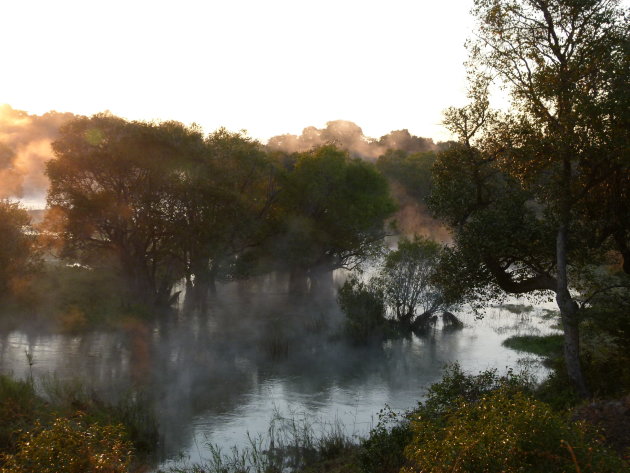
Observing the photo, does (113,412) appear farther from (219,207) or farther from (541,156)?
(219,207)

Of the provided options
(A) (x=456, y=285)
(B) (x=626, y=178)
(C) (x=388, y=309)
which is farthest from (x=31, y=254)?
(B) (x=626, y=178)

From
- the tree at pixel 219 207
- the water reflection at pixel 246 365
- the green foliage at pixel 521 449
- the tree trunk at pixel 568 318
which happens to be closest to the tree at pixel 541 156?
the tree trunk at pixel 568 318

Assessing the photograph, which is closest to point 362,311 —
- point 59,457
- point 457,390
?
point 457,390

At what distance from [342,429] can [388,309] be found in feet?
75.8

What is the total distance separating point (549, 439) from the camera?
9359mm

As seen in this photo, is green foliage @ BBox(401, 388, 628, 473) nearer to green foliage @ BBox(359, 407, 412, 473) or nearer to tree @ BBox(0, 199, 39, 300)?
green foliage @ BBox(359, 407, 412, 473)

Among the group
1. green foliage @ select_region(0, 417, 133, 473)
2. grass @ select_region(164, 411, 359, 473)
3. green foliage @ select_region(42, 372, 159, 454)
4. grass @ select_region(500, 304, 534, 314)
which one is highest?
green foliage @ select_region(0, 417, 133, 473)

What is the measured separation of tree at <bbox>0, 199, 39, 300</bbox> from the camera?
37.2 m

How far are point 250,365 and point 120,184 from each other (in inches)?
600

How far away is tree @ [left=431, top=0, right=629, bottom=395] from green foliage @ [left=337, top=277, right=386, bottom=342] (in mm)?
14145

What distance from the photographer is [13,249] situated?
123ft

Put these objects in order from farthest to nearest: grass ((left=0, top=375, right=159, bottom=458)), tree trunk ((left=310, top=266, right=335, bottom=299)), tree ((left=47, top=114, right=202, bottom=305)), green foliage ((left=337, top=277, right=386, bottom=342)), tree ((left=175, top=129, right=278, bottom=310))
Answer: tree trunk ((left=310, top=266, right=335, bottom=299)), tree ((left=175, top=129, right=278, bottom=310)), tree ((left=47, top=114, right=202, bottom=305)), green foliage ((left=337, top=277, right=386, bottom=342)), grass ((left=0, top=375, right=159, bottom=458))

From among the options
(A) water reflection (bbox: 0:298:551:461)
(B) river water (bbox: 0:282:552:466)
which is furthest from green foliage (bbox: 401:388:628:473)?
(A) water reflection (bbox: 0:298:551:461)

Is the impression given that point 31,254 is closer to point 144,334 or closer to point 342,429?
point 144,334
